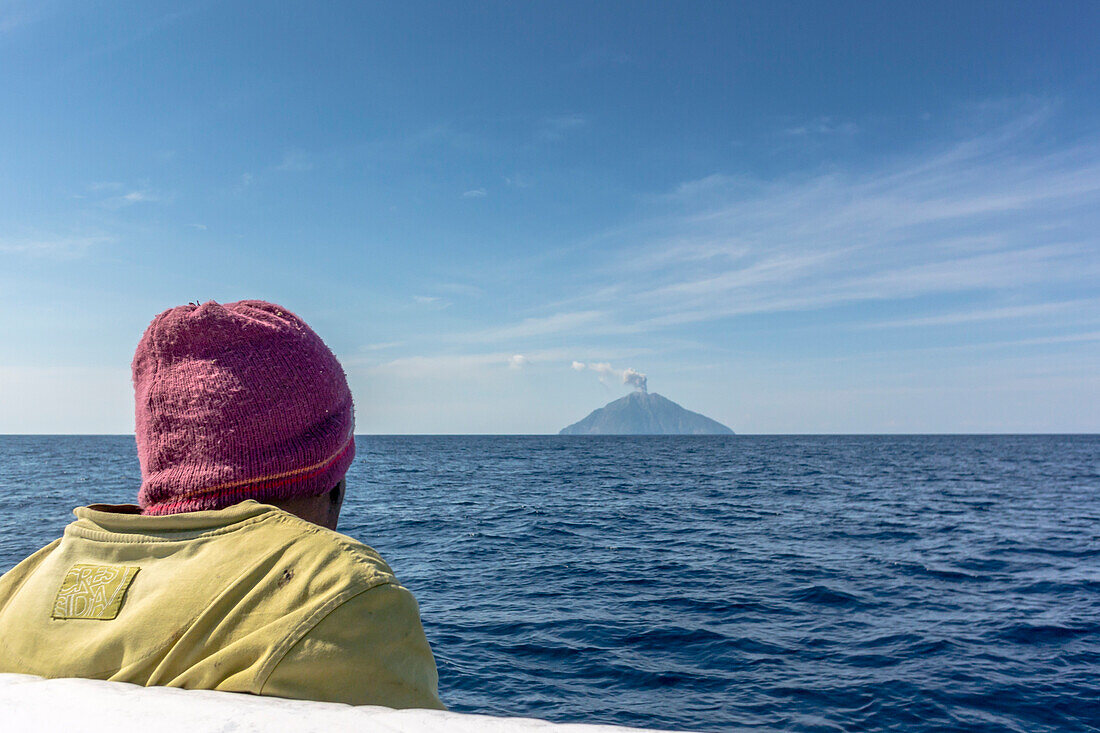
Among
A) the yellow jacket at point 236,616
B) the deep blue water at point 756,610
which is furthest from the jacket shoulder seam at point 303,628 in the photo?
the deep blue water at point 756,610

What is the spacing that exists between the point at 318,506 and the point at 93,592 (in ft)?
1.89

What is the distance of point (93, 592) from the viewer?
151 cm

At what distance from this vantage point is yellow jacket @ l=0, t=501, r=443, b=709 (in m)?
1.34

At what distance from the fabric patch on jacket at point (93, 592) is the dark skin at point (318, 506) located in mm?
380

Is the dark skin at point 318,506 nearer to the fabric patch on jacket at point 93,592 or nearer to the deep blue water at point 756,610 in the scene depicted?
the fabric patch on jacket at point 93,592

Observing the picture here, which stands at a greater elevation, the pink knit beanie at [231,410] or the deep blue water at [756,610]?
the pink knit beanie at [231,410]

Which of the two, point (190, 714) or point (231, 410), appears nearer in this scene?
point (190, 714)

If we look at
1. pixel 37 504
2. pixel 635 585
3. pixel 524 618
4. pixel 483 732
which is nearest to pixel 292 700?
pixel 483 732

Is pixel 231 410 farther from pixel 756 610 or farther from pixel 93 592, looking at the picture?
pixel 756 610

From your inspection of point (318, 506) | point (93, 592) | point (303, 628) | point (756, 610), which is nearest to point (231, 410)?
point (318, 506)

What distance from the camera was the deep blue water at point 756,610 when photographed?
7441mm

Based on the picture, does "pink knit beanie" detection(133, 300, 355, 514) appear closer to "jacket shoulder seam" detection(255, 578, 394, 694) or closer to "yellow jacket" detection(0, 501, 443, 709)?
"yellow jacket" detection(0, 501, 443, 709)

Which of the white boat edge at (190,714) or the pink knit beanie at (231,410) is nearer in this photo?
the white boat edge at (190,714)

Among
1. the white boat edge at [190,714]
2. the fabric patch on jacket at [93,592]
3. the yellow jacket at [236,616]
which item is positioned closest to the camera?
the white boat edge at [190,714]
